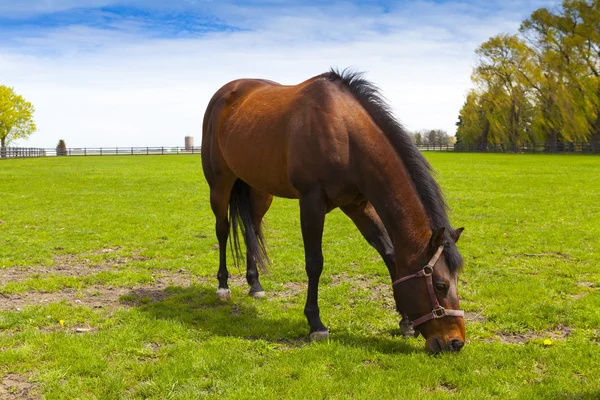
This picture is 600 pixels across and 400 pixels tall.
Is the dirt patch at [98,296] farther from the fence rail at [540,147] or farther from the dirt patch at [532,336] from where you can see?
the fence rail at [540,147]

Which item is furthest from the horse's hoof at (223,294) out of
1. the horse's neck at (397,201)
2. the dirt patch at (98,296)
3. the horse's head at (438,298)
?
the horse's head at (438,298)

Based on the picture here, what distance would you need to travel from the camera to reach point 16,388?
3467 mm

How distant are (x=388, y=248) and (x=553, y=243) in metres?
5.18

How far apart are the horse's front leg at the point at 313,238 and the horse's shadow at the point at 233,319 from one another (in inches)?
6.9

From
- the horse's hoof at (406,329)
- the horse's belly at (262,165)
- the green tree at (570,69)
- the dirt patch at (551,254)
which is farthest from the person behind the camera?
the green tree at (570,69)

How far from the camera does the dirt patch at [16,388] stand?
337 cm

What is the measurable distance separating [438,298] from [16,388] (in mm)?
3221

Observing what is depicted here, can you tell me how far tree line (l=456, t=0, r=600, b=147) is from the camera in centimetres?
4438

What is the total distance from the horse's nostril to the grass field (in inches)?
2.8

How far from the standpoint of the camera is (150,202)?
14781 mm

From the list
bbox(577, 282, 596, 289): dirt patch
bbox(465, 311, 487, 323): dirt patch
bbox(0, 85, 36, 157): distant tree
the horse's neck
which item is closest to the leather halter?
the horse's neck

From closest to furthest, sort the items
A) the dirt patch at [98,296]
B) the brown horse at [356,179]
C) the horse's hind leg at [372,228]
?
the brown horse at [356,179]
the horse's hind leg at [372,228]
the dirt patch at [98,296]

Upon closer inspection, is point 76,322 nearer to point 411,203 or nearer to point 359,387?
point 359,387

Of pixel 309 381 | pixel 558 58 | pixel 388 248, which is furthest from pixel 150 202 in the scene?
pixel 558 58
